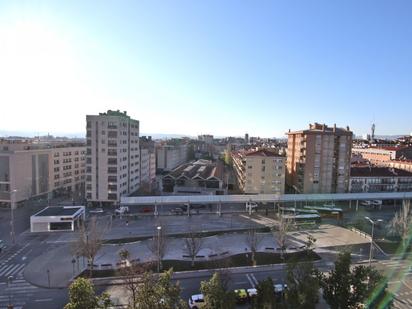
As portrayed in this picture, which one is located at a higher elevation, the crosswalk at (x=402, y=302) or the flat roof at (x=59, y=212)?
the flat roof at (x=59, y=212)

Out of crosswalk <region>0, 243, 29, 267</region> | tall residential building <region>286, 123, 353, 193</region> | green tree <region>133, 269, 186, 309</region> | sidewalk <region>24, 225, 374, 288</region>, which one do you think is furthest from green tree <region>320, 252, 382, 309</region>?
tall residential building <region>286, 123, 353, 193</region>

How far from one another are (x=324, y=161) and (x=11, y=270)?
61.4m

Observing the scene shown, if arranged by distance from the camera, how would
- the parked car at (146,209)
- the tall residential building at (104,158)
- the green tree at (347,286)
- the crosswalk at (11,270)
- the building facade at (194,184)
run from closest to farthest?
the green tree at (347,286)
the crosswalk at (11,270)
the parked car at (146,209)
the tall residential building at (104,158)
the building facade at (194,184)

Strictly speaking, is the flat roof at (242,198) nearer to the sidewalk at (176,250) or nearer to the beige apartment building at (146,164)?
the sidewalk at (176,250)

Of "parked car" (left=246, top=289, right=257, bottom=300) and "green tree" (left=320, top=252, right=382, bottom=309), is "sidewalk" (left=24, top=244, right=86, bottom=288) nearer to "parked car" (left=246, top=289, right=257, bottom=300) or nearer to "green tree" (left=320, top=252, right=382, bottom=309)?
"parked car" (left=246, top=289, right=257, bottom=300)

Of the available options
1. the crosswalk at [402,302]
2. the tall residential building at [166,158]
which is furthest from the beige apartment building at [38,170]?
the crosswalk at [402,302]

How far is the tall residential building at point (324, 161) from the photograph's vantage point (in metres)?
66.4

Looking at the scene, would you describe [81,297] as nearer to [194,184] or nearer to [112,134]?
[112,134]

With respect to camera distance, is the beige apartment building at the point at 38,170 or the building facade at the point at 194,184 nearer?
the beige apartment building at the point at 38,170

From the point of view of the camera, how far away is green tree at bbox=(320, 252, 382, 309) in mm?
21984

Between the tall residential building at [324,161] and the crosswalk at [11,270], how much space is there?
56.3 meters

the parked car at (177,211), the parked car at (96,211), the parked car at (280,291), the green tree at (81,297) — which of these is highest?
the green tree at (81,297)

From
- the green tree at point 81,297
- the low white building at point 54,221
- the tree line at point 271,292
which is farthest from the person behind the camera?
the low white building at point 54,221

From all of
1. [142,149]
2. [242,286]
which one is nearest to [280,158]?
[142,149]
